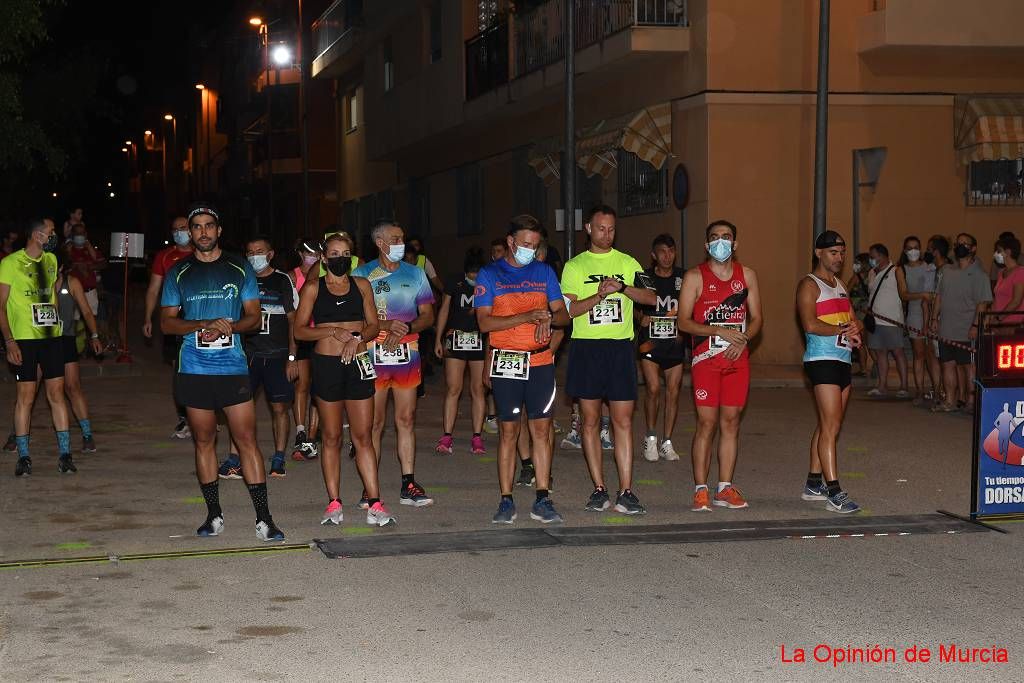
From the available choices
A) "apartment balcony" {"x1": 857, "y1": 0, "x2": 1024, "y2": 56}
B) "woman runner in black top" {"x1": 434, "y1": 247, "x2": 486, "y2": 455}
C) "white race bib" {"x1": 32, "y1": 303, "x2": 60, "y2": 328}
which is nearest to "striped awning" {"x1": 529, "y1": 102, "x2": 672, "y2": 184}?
"apartment balcony" {"x1": 857, "y1": 0, "x2": 1024, "y2": 56}

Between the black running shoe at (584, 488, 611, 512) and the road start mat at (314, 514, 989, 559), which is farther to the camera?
the black running shoe at (584, 488, 611, 512)

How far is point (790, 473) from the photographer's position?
37.9 ft

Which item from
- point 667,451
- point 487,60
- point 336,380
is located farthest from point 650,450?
point 487,60

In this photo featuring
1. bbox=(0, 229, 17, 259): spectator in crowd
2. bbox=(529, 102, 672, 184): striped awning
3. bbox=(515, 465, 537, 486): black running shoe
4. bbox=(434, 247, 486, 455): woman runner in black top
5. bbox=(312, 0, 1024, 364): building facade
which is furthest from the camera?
bbox=(0, 229, 17, 259): spectator in crowd

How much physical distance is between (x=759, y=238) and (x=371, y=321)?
42.9 ft

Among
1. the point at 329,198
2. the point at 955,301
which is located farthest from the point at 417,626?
the point at 329,198

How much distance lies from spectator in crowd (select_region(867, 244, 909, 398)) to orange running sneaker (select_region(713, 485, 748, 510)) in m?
7.72

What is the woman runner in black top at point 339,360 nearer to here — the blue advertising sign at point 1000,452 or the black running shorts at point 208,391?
the black running shorts at point 208,391

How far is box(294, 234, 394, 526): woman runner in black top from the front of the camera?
9.10 metres

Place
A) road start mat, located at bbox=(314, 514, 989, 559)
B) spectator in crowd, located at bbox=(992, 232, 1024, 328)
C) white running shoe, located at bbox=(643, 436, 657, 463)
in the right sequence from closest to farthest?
road start mat, located at bbox=(314, 514, 989, 559) → white running shoe, located at bbox=(643, 436, 657, 463) → spectator in crowd, located at bbox=(992, 232, 1024, 328)

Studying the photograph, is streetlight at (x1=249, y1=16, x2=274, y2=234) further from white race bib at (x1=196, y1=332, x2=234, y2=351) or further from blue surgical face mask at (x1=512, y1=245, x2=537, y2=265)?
white race bib at (x1=196, y1=332, x2=234, y2=351)

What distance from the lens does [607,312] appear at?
9.61m

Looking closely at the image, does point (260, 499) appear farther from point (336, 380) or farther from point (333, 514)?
point (336, 380)

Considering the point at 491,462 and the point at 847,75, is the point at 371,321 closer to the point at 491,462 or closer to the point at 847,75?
the point at 491,462
